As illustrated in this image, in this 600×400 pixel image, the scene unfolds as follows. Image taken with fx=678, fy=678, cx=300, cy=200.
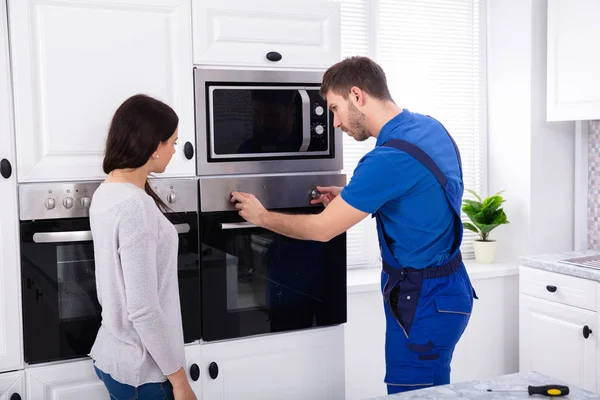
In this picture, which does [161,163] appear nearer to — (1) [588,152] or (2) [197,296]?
(2) [197,296]

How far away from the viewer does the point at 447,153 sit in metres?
2.04

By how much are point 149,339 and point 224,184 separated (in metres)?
0.63

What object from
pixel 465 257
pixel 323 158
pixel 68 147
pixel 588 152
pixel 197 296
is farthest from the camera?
pixel 465 257

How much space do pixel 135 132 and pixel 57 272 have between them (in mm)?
535

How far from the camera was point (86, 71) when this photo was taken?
77.8 inches

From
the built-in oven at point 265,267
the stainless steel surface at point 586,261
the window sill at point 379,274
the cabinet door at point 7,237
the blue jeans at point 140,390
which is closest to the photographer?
the blue jeans at point 140,390

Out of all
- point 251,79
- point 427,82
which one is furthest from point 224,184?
point 427,82

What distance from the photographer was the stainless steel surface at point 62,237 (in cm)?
194

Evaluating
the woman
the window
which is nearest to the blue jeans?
the woman

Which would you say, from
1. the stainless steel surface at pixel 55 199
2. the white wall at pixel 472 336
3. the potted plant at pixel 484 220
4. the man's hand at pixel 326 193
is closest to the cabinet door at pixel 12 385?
the stainless steel surface at pixel 55 199

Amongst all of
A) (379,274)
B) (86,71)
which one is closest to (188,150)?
(86,71)

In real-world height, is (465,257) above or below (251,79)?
below

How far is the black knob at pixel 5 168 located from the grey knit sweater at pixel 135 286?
325 mm

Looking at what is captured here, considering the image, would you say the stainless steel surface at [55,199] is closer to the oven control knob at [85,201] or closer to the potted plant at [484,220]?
the oven control knob at [85,201]
